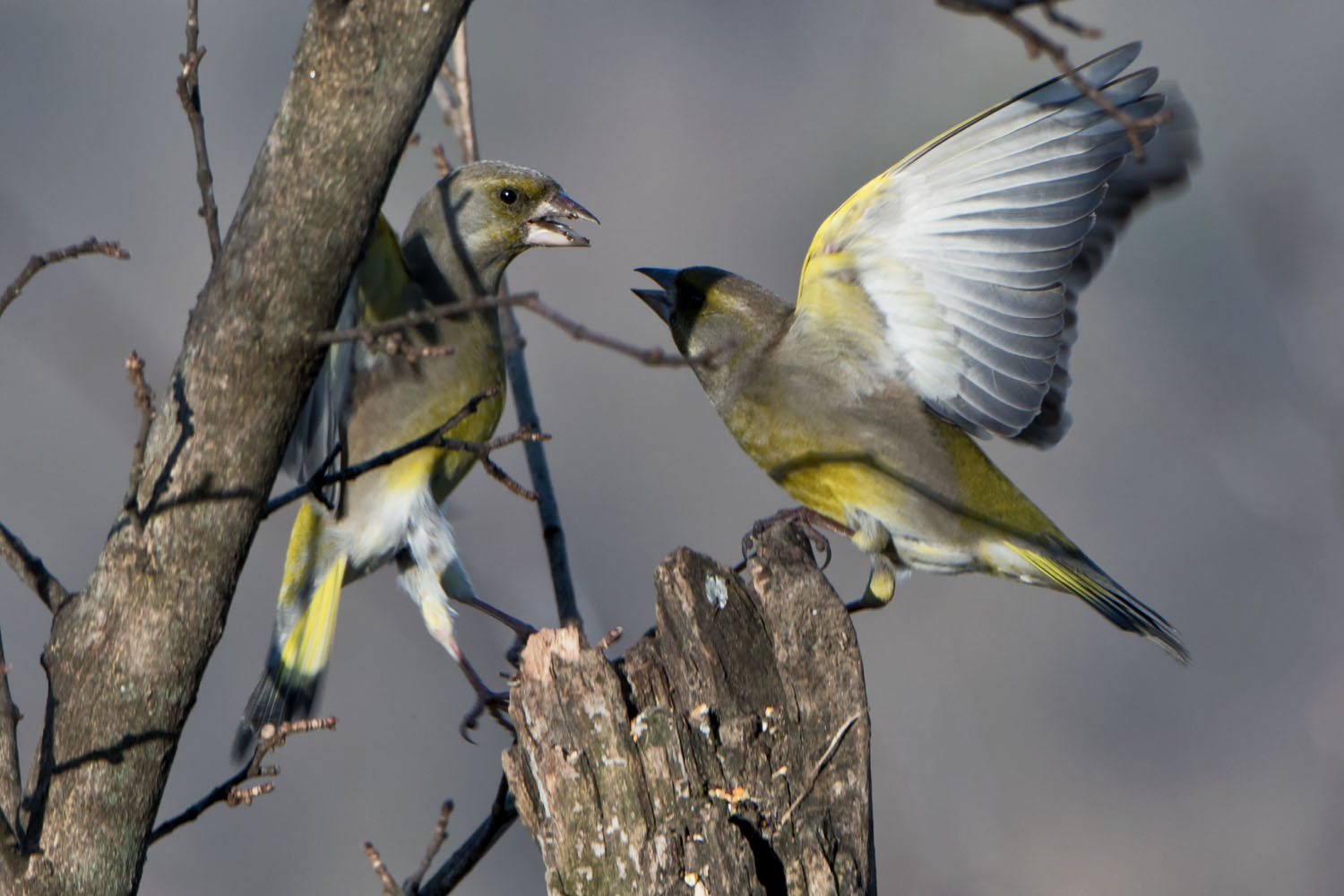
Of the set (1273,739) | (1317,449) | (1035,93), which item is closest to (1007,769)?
(1273,739)

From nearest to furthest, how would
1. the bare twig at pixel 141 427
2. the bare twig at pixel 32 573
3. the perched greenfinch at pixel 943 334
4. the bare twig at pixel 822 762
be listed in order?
the bare twig at pixel 141 427 → the bare twig at pixel 32 573 → the bare twig at pixel 822 762 → the perched greenfinch at pixel 943 334

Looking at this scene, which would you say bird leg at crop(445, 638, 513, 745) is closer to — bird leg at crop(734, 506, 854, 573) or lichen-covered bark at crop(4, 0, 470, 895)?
bird leg at crop(734, 506, 854, 573)

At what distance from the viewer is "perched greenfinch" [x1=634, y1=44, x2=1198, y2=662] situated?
3.60 m

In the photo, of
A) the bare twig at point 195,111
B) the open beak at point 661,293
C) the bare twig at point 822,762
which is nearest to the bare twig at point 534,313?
the bare twig at point 195,111

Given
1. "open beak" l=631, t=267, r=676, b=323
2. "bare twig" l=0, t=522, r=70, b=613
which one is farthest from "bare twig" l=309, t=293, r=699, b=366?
"open beak" l=631, t=267, r=676, b=323

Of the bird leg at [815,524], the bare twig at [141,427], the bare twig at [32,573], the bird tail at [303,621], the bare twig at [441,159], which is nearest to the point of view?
the bare twig at [141,427]

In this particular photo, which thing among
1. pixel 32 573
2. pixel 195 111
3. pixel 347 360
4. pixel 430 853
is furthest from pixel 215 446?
pixel 347 360

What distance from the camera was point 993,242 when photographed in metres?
3.71

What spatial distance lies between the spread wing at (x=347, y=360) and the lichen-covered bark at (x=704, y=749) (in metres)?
1.25

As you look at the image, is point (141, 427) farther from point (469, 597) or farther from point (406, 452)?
point (469, 597)

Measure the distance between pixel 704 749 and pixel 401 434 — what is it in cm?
158

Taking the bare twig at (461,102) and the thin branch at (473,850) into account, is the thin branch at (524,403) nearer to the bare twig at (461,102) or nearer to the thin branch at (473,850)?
the bare twig at (461,102)

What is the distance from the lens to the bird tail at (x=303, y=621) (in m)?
3.76

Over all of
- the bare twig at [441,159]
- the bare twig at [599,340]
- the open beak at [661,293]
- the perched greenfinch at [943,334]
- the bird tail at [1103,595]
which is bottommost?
the bare twig at [599,340]
